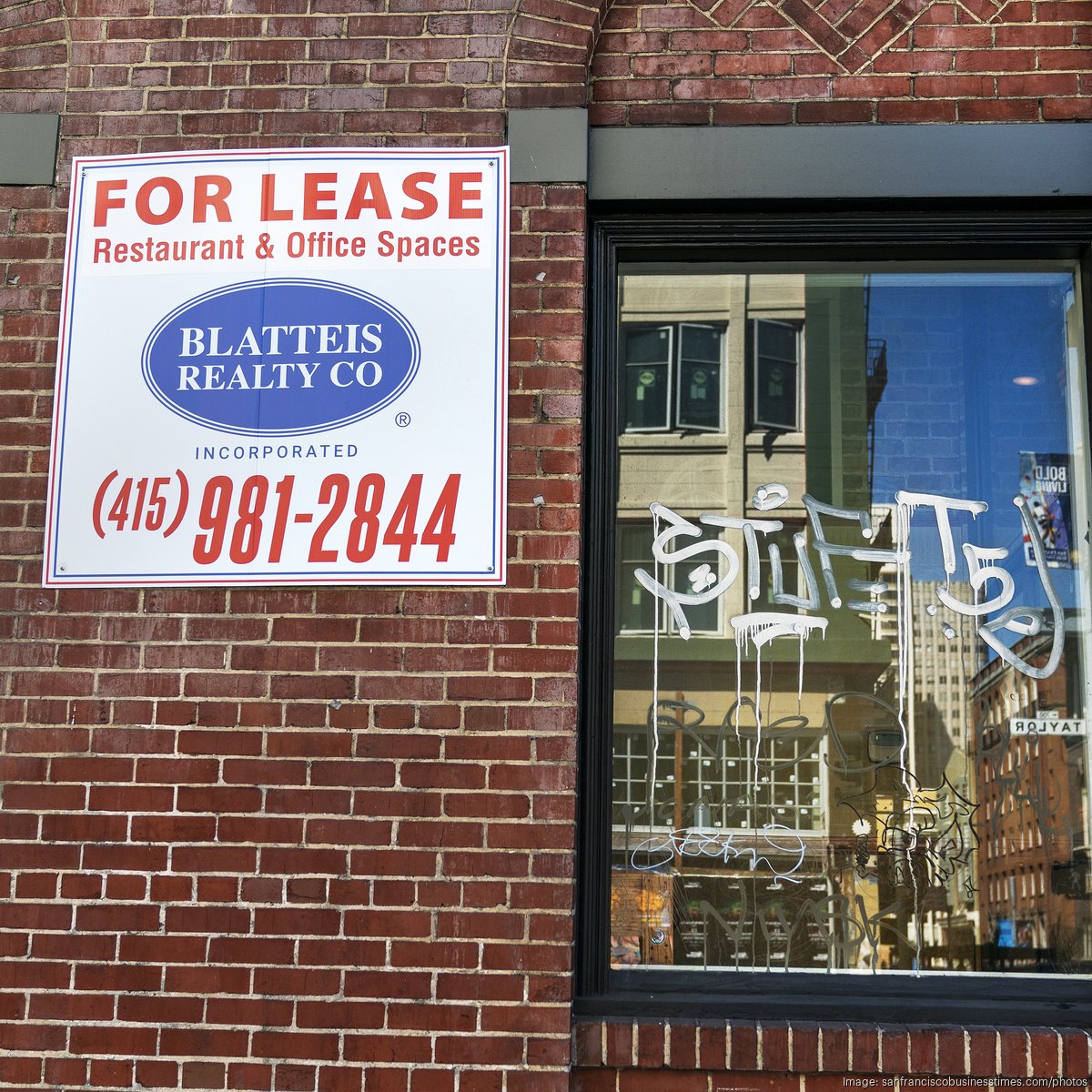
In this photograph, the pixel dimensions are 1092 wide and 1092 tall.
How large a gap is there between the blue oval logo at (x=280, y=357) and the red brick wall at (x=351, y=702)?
445 millimetres

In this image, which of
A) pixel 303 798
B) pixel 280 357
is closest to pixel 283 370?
pixel 280 357

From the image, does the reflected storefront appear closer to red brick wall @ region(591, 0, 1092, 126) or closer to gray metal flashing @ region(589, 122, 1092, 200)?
gray metal flashing @ region(589, 122, 1092, 200)

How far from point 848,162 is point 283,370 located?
6.69 ft

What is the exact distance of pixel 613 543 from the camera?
13.1ft

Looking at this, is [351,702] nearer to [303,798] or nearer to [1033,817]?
[303,798]

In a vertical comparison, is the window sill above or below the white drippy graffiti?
below

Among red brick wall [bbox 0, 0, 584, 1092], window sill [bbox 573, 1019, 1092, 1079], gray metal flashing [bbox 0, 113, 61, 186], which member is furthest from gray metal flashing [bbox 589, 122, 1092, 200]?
window sill [bbox 573, 1019, 1092, 1079]

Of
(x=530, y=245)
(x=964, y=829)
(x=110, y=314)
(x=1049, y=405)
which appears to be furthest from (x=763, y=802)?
(x=110, y=314)

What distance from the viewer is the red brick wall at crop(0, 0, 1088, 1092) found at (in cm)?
350

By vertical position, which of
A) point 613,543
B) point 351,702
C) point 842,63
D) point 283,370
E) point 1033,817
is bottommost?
point 1033,817

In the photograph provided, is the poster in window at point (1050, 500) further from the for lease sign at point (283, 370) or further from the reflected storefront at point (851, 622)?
the for lease sign at point (283, 370)

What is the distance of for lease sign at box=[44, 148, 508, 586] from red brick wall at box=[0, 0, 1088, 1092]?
0.10m

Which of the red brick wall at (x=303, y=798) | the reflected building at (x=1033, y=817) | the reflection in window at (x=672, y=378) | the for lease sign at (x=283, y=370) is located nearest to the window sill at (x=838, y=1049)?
the red brick wall at (x=303, y=798)

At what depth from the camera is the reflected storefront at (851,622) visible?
3.81 m
